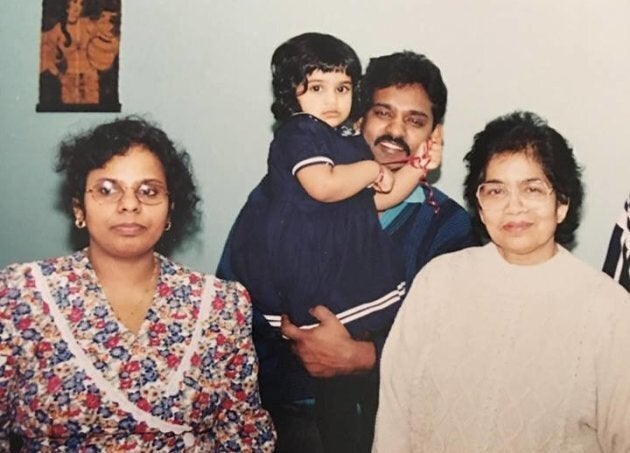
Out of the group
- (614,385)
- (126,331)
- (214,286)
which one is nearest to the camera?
(614,385)

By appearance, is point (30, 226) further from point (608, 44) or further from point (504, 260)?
point (608, 44)

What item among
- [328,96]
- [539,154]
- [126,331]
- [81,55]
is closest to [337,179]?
[328,96]

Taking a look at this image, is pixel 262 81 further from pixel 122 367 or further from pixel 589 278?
pixel 589 278

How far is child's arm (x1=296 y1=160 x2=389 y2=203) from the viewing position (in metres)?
1.51

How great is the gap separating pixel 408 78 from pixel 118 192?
616 mm

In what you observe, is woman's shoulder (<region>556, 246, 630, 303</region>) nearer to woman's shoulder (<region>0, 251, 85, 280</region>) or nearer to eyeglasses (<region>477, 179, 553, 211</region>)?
eyeglasses (<region>477, 179, 553, 211</region>)

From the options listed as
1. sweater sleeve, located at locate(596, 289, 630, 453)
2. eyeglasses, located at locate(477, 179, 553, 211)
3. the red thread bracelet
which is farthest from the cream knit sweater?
the red thread bracelet

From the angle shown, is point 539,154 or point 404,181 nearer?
point 539,154

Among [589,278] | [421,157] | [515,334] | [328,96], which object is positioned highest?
[328,96]

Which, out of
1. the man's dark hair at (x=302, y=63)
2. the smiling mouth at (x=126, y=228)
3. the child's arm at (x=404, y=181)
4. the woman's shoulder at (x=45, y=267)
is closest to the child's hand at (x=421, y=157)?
the child's arm at (x=404, y=181)

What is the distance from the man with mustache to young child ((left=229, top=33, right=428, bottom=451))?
15 mm

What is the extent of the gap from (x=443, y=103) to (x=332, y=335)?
52 cm

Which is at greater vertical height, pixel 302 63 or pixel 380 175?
pixel 302 63

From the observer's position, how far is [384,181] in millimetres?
1535
